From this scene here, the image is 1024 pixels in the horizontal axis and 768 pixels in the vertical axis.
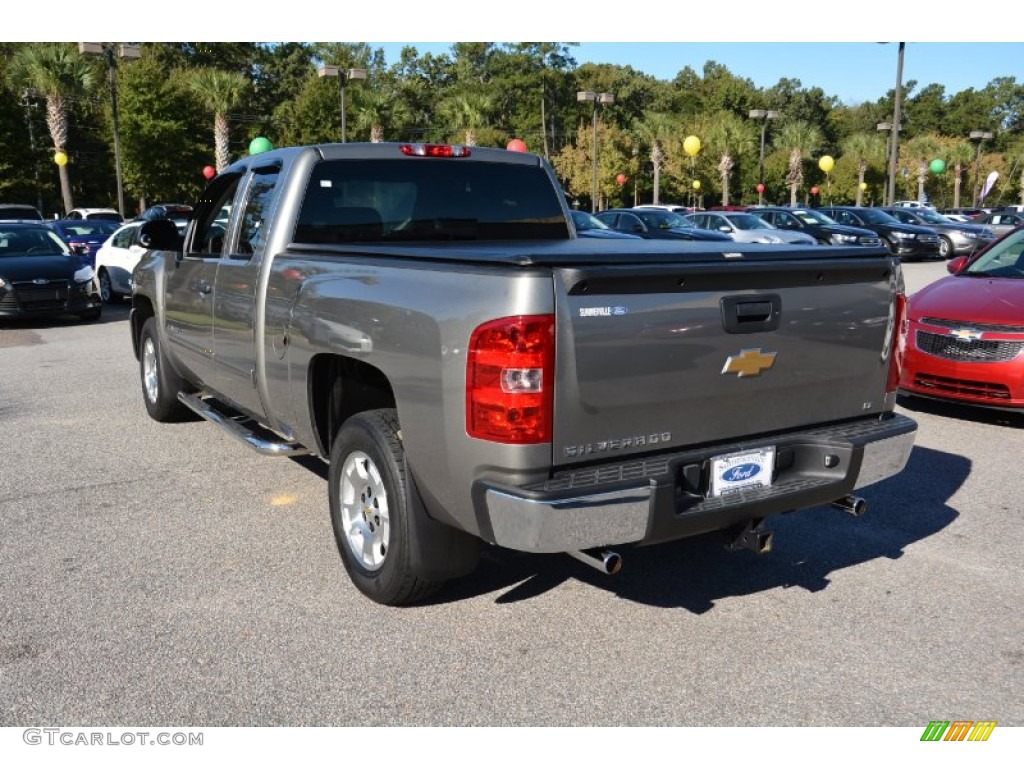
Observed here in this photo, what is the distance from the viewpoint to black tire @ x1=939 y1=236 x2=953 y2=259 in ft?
93.4

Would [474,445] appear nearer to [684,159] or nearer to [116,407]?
[116,407]

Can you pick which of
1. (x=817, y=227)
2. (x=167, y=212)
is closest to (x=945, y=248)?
(x=817, y=227)

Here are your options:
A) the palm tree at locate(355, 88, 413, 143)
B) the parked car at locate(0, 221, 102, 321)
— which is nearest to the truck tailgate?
the parked car at locate(0, 221, 102, 321)

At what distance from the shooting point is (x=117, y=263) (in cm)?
1678

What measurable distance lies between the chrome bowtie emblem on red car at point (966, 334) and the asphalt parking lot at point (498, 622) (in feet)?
5.81

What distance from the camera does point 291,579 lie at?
14.1 feet

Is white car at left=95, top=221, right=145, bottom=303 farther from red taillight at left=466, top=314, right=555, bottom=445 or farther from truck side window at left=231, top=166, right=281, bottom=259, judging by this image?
red taillight at left=466, top=314, right=555, bottom=445

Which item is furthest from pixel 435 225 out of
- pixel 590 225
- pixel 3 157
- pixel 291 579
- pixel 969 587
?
pixel 3 157

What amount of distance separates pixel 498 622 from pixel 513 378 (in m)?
1.28

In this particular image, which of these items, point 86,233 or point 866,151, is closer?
point 86,233

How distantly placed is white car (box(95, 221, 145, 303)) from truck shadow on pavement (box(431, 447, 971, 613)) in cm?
1363

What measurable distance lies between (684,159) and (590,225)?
44608 millimetres

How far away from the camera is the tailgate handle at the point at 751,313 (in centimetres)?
345

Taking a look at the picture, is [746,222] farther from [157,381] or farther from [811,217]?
[157,381]
